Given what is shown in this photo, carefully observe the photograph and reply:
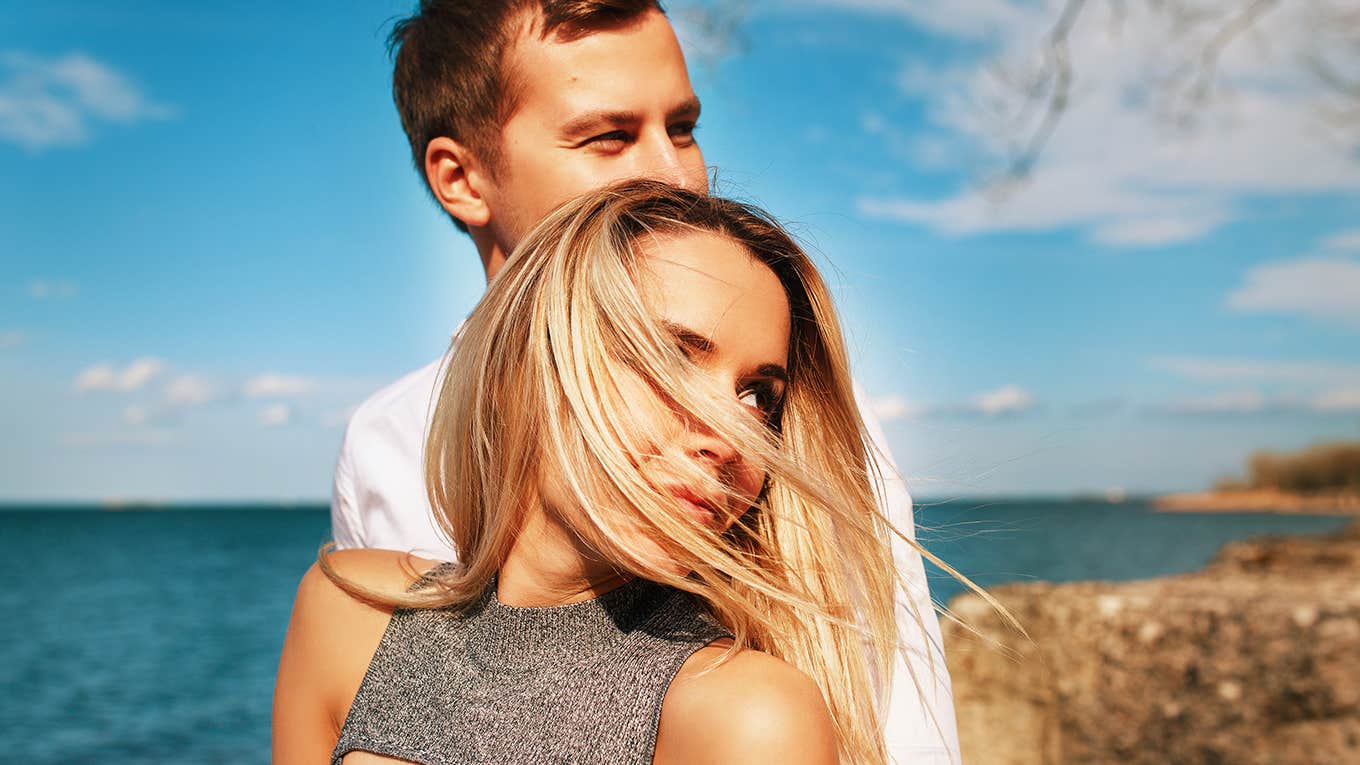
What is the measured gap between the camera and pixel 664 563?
1.29 metres

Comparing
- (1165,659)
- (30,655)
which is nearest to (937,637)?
(1165,659)

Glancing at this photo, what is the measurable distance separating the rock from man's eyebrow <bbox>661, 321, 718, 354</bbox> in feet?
7.64

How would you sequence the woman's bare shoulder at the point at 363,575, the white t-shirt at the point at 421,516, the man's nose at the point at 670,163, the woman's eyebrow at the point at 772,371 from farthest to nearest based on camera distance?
the man's nose at the point at 670,163 < the woman's bare shoulder at the point at 363,575 < the white t-shirt at the point at 421,516 < the woman's eyebrow at the point at 772,371

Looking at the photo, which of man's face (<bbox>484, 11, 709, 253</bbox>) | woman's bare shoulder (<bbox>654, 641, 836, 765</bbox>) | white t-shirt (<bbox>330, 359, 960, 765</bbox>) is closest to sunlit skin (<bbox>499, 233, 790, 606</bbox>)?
woman's bare shoulder (<bbox>654, 641, 836, 765</bbox>)

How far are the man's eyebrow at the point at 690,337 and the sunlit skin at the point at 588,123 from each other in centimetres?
71

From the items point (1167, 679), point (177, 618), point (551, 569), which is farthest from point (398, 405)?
point (177, 618)

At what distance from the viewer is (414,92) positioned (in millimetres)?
2629

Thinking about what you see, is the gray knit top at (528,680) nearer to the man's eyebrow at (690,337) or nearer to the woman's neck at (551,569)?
the woman's neck at (551,569)

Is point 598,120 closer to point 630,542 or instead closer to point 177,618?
point 630,542

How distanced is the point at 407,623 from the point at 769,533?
598 mm

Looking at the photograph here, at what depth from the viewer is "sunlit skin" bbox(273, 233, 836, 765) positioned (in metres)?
1.13

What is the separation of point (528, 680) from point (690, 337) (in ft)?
1.77

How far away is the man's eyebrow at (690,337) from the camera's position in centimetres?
133

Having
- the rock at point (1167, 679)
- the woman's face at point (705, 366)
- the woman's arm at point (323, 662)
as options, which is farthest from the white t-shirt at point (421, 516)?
the rock at point (1167, 679)
